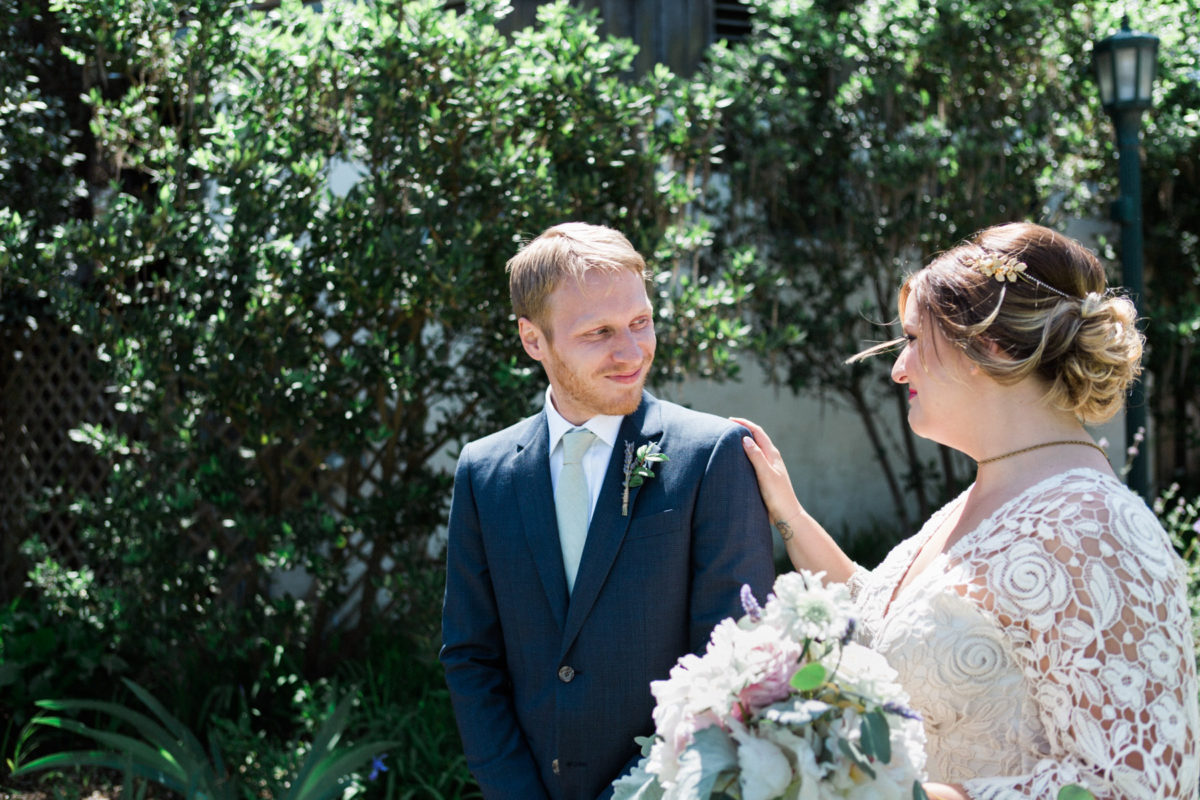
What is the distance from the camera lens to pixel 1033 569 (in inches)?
72.3

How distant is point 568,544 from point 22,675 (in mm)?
3882

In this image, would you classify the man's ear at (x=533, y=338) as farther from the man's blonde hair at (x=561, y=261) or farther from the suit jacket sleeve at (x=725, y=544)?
the suit jacket sleeve at (x=725, y=544)

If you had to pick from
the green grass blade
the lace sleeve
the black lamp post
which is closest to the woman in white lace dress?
the lace sleeve

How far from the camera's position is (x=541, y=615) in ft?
7.81

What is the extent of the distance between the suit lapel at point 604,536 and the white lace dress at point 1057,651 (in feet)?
1.99

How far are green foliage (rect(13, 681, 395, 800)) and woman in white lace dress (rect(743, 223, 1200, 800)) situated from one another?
2414 millimetres

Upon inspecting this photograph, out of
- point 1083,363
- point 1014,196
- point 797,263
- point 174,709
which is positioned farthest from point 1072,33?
point 174,709

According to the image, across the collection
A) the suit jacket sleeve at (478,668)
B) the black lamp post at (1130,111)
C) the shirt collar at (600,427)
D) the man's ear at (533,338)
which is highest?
the black lamp post at (1130,111)

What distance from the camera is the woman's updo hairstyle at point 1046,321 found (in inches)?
79.0

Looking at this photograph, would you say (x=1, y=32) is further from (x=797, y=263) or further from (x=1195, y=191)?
(x=1195, y=191)

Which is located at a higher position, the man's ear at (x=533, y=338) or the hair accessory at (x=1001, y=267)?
the hair accessory at (x=1001, y=267)

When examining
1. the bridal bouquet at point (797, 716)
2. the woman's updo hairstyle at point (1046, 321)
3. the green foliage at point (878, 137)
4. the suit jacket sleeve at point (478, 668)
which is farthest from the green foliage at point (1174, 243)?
the bridal bouquet at point (797, 716)

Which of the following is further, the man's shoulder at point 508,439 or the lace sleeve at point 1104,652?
the man's shoulder at point 508,439

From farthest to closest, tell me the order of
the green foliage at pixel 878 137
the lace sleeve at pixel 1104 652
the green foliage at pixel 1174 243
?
1. the green foliage at pixel 1174 243
2. the green foliage at pixel 878 137
3. the lace sleeve at pixel 1104 652
